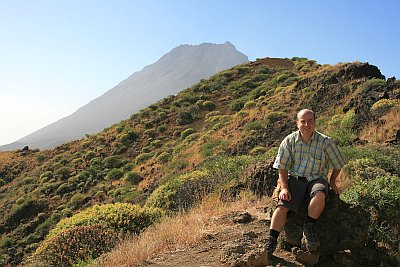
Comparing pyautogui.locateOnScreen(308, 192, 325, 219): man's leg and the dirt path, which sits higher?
pyautogui.locateOnScreen(308, 192, 325, 219): man's leg

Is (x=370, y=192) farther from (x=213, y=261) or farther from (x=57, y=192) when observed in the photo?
(x=57, y=192)

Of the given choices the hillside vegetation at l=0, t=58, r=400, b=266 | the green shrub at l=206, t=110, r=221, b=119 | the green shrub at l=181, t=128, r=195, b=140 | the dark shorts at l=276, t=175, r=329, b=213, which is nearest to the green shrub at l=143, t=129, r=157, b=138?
the hillside vegetation at l=0, t=58, r=400, b=266

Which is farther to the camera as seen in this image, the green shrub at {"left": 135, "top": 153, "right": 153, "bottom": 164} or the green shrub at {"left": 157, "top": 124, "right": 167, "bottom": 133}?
the green shrub at {"left": 157, "top": 124, "right": 167, "bottom": 133}

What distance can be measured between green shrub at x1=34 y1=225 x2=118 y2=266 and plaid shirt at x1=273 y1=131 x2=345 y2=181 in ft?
12.0

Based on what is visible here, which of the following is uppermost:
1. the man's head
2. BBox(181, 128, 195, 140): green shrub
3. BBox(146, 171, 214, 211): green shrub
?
the man's head

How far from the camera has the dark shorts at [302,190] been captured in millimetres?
4281

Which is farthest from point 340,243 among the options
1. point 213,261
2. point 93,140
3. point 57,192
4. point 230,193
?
point 93,140

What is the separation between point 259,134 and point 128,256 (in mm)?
15039

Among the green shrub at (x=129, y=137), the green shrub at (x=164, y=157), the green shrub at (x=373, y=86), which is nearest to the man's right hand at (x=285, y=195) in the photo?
the green shrub at (x=373, y=86)

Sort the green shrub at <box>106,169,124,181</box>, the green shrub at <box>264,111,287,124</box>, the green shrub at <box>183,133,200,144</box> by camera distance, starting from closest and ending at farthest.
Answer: the green shrub at <box>264,111,287,124</box>
the green shrub at <box>106,169,124,181</box>
the green shrub at <box>183,133,200,144</box>

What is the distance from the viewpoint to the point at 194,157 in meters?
21.3

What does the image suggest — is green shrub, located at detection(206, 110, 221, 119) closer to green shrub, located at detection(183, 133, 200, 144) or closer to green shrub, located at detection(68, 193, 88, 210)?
green shrub, located at detection(183, 133, 200, 144)

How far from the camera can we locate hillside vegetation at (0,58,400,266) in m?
7.54

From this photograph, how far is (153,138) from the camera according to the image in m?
30.7
